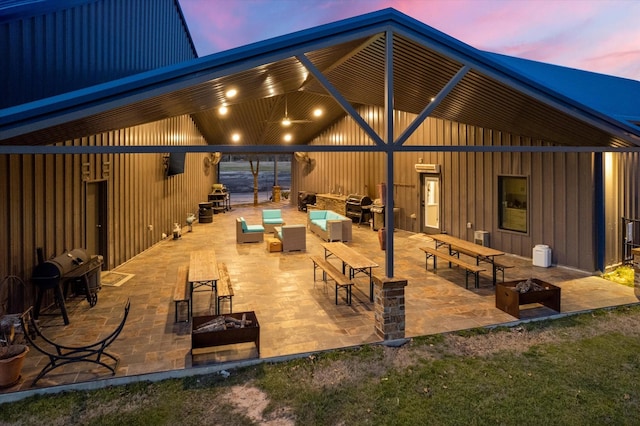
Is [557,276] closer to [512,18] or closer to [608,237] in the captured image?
[608,237]

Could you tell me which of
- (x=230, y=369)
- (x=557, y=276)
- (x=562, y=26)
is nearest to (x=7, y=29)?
(x=230, y=369)

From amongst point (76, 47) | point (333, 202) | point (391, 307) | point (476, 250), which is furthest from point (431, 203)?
point (76, 47)

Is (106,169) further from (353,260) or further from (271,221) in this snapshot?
(271,221)

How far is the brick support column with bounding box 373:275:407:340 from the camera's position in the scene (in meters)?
5.51

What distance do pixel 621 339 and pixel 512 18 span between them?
2174 cm

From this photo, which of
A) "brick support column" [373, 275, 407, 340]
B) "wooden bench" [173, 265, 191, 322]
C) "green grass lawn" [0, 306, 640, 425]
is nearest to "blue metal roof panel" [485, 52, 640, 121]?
"green grass lawn" [0, 306, 640, 425]

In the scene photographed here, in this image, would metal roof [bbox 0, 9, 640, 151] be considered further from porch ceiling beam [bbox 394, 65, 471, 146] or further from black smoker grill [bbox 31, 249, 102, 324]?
black smoker grill [bbox 31, 249, 102, 324]

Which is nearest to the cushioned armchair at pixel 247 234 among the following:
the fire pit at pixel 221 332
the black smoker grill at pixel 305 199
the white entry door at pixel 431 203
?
the white entry door at pixel 431 203

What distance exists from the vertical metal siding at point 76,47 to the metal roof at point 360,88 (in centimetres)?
89

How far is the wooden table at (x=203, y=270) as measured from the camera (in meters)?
6.51

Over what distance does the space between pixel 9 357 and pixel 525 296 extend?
683 cm

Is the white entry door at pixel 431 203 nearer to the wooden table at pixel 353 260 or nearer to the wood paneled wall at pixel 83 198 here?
the wooden table at pixel 353 260

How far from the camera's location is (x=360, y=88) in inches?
372

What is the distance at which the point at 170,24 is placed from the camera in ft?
44.3
